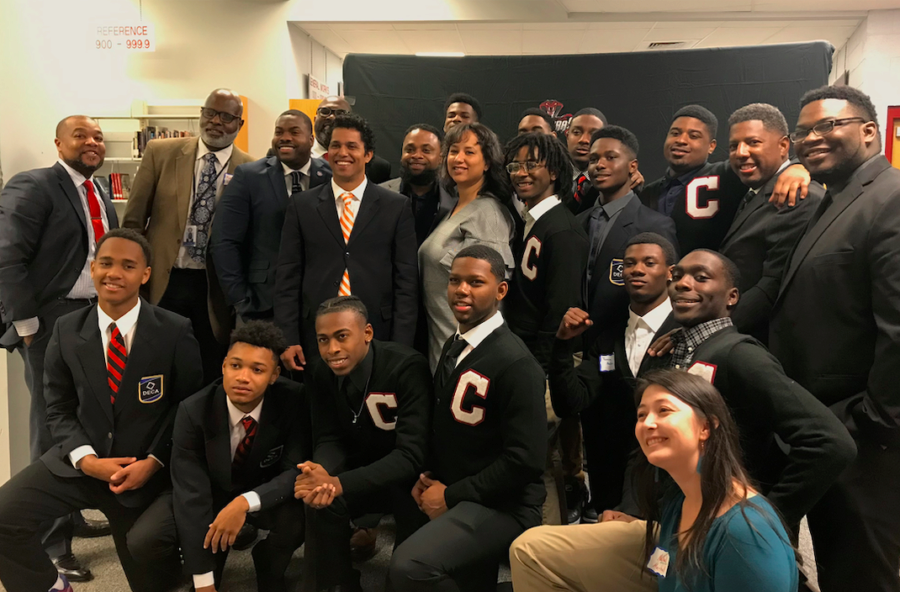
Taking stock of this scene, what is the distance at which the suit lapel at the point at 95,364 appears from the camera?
2.47 metres

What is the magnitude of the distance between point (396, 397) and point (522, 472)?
58 centimetres

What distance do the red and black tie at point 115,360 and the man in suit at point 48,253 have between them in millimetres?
552

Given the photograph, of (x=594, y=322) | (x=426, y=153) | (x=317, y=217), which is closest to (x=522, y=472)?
(x=594, y=322)

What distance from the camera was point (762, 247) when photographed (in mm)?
2439

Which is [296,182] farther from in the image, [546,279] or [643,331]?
[643,331]

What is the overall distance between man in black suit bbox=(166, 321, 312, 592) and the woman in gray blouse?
66cm

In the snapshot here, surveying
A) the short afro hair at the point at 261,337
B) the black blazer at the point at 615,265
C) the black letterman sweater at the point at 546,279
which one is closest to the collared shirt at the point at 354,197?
the short afro hair at the point at 261,337

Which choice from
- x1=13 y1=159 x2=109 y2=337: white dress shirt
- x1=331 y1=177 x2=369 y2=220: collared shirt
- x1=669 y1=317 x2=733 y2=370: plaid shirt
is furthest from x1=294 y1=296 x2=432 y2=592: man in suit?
x1=13 y1=159 x2=109 y2=337: white dress shirt

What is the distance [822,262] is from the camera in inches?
78.5

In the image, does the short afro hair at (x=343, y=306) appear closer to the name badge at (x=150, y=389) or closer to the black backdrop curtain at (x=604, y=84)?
the name badge at (x=150, y=389)

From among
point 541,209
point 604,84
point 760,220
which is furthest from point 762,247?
point 604,84

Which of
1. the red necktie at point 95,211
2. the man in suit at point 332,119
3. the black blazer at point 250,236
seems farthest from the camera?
the man in suit at point 332,119

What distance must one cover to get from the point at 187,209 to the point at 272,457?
52.7 inches

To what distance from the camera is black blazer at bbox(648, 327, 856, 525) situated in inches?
66.1
